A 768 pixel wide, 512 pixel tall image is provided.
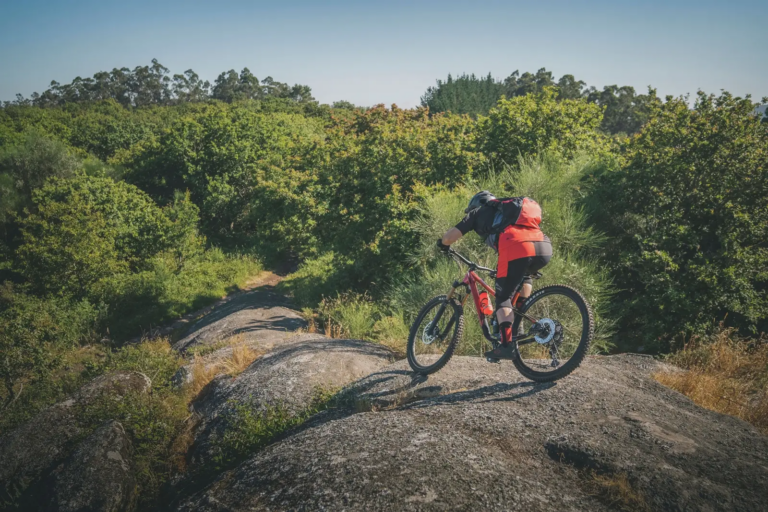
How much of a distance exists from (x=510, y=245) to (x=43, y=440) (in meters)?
7.74

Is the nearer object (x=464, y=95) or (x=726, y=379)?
(x=726, y=379)

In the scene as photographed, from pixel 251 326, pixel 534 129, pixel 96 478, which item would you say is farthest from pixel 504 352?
pixel 534 129

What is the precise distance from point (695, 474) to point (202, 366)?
8166mm

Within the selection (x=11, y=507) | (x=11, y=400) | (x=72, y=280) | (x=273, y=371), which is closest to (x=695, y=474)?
(x=273, y=371)

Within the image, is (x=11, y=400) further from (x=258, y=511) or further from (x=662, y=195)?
(x=662, y=195)

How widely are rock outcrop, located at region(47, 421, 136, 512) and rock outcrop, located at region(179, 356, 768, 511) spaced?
7.87 feet

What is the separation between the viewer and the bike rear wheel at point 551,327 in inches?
180

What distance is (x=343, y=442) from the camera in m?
4.01

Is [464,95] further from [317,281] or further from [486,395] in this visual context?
[486,395]

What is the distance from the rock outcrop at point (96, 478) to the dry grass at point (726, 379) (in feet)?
24.3

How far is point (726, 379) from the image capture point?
7027 mm

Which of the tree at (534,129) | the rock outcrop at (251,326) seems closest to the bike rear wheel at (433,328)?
the rock outcrop at (251,326)

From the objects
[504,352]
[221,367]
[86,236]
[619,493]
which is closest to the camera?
[619,493]

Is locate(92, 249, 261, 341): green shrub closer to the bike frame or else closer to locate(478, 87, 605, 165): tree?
locate(478, 87, 605, 165): tree
